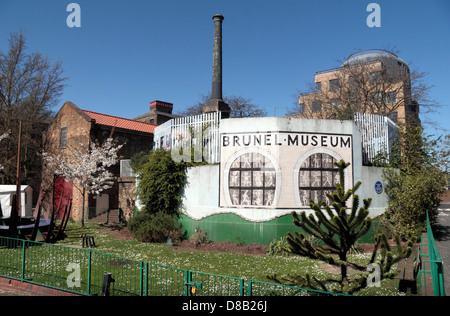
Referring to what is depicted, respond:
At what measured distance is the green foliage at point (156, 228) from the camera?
676 inches

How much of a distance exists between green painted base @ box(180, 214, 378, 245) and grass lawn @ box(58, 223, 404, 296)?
1349mm

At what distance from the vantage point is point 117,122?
94.8 ft

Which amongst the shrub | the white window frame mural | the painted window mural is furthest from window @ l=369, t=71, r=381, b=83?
the shrub

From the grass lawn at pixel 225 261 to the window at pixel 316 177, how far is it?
308 centimetres

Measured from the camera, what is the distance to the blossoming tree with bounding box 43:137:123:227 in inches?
906

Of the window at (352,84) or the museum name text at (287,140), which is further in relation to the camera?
the window at (352,84)

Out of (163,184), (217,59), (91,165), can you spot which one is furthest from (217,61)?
(91,165)

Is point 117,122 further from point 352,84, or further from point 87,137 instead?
point 352,84

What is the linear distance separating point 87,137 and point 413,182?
21.7 m

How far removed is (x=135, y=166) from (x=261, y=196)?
30.5 ft

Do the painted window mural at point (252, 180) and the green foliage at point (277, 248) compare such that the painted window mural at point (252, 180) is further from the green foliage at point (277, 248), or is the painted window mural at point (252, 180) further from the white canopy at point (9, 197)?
the white canopy at point (9, 197)

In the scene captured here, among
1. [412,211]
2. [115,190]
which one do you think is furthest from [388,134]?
[115,190]

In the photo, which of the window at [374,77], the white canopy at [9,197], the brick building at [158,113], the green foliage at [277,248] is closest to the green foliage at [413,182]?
the green foliage at [277,248]

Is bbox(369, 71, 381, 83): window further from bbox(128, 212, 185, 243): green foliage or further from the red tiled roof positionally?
bbox(128, 212, 185, 243): green foliage
